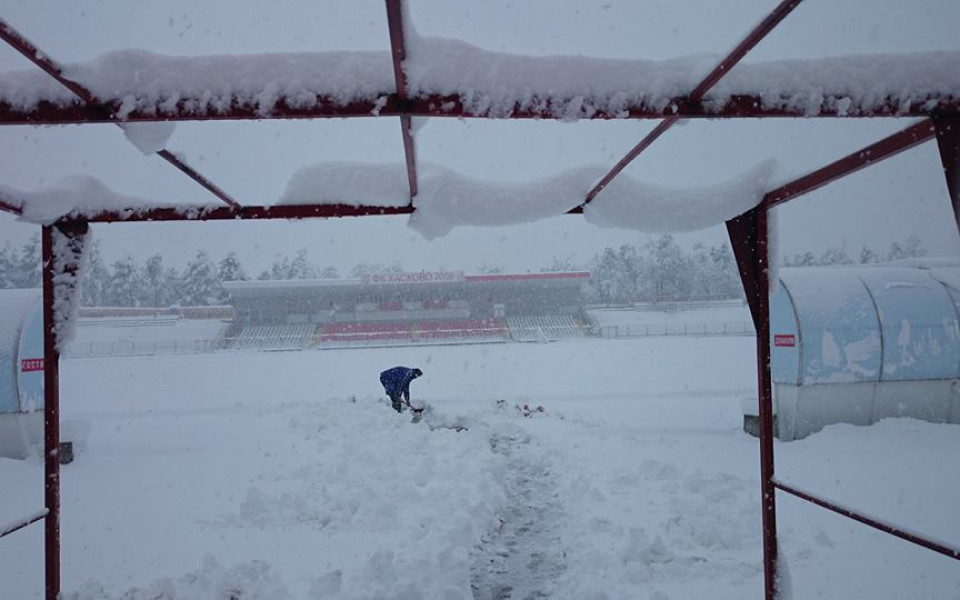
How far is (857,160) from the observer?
10.4ft

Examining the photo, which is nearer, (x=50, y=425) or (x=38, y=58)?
(x=38, y=58)

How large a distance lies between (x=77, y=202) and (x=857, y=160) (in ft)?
17.2

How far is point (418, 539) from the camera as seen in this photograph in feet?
19.8

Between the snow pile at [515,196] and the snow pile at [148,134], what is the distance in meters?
1.12

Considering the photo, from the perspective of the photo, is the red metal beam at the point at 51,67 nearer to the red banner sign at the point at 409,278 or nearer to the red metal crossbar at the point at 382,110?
the red metal crossbar at the point at 382,110

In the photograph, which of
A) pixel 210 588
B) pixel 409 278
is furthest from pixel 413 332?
pixel 210 588

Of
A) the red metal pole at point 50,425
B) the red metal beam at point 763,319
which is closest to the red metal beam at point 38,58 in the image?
the red metal pole at point 50,425

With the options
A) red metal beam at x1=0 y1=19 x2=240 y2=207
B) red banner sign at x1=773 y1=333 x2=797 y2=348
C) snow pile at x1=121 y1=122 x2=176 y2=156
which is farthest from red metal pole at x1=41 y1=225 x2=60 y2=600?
red banner sign at x1=773 y1=333 x2=797 y2=348

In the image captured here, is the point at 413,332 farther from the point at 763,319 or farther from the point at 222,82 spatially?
the point at 222,82

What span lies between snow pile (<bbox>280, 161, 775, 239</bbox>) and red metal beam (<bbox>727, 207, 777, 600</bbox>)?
12.0 inches

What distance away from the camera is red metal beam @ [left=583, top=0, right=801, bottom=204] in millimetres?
1864

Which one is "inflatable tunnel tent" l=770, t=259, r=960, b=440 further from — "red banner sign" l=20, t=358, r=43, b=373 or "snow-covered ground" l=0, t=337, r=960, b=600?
"red banner sign" l=20, t=358, r=43, b=373

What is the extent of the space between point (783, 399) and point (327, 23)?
34.2 feet

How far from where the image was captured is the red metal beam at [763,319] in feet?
14.1
